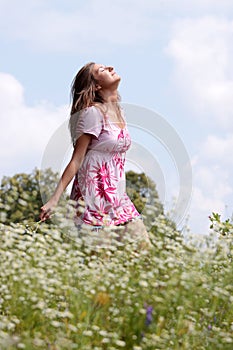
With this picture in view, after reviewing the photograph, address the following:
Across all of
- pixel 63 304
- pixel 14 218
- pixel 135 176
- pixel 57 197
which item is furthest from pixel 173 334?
pixel 135 176

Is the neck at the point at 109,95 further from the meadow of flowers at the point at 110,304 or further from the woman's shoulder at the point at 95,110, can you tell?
the meadow of flowers at the point at 110,304

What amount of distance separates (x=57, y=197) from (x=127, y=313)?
211cm

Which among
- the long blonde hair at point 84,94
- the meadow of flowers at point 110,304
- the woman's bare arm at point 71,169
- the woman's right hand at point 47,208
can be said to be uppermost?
the long blonde hair at point 84,94

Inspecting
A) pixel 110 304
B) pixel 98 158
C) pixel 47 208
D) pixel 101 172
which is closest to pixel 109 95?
pixel 98 158

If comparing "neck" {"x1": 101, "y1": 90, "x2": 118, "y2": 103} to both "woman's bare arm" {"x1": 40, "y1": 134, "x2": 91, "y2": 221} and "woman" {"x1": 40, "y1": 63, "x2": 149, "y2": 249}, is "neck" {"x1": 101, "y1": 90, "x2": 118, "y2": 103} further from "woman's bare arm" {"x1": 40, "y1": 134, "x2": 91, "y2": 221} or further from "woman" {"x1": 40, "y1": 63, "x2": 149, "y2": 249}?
"woman's bare arm" {"x1": 40, "y1": 134, "x2": 91, "y2": 221}

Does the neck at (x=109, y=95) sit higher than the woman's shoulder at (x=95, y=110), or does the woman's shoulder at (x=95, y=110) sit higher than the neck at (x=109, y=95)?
the neck at (x=109, y=95)

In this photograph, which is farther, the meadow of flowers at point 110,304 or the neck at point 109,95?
the neck at point 109,95

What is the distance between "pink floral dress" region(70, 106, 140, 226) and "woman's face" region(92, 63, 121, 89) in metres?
0.29

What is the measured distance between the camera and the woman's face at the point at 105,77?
6699mm

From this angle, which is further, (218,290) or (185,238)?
(185,238)

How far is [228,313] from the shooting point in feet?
18.2

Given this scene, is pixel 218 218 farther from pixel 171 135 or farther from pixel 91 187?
pixel 91 187

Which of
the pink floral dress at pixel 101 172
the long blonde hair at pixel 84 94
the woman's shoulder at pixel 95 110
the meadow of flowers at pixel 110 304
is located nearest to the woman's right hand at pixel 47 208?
the pink floral dress at pixel 101 172

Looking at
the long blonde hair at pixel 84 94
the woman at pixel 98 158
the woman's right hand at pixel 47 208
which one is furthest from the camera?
the long blonde hair at pixel 84 94
